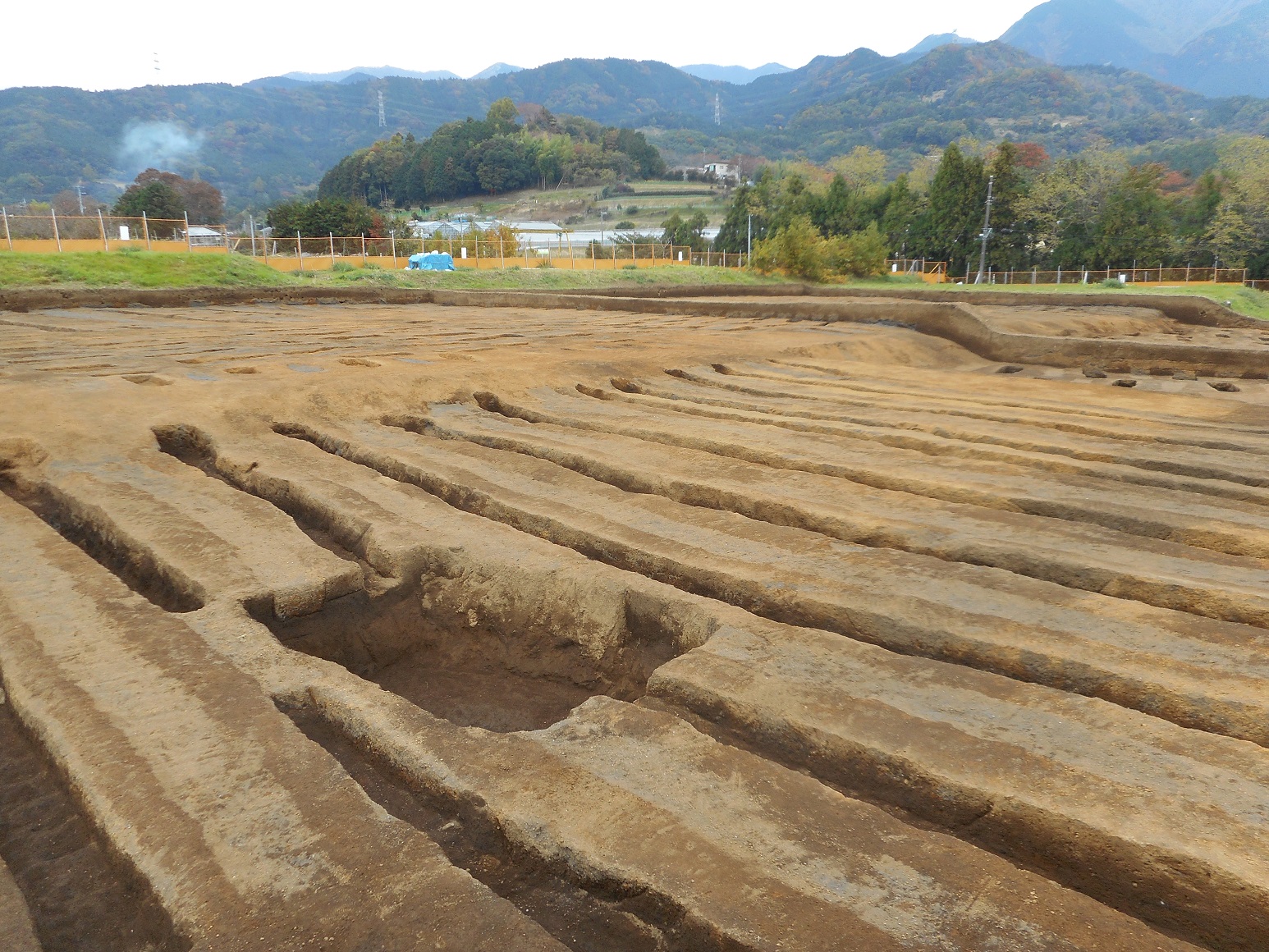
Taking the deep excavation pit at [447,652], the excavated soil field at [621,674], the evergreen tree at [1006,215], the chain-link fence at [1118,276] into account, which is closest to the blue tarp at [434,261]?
the chain-link fence at [1118,276]

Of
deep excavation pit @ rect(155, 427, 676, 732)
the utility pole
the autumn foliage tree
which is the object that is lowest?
deep excavation pit @ rect(155, 427, 676, 732)

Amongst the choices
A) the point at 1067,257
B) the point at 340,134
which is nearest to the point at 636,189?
the point at 1067,257

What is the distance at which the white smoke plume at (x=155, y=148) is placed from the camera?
15012cm

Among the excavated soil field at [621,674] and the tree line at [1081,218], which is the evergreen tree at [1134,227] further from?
the excavated soil field at [621,674]

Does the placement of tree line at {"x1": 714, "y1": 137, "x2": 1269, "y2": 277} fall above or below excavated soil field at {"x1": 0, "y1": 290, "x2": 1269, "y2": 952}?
above

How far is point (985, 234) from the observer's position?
38.3m

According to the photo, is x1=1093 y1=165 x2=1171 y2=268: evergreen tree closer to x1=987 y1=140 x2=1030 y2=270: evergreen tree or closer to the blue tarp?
x1=987 y1=140 x2=1030 y2=270: evergreen tree

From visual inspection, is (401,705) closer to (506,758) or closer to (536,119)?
(506,758)

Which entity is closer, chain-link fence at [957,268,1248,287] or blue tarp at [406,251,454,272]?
blue tarp at [406,251,454,272]

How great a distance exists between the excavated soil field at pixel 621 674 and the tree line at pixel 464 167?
104 m

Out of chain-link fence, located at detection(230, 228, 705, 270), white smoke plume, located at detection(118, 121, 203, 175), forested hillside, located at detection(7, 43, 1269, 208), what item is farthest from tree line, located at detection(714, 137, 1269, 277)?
white smoke plume, located at detection(118, 121, 203, 175)

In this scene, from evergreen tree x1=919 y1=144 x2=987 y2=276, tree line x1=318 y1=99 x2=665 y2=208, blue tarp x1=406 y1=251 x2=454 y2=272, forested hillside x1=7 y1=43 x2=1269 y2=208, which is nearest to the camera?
blue tarp x1=406 y1=251 x2=454 y2=272

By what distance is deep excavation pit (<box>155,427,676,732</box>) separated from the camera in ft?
9.13

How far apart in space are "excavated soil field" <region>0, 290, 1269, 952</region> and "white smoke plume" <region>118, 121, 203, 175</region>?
6682 inches
